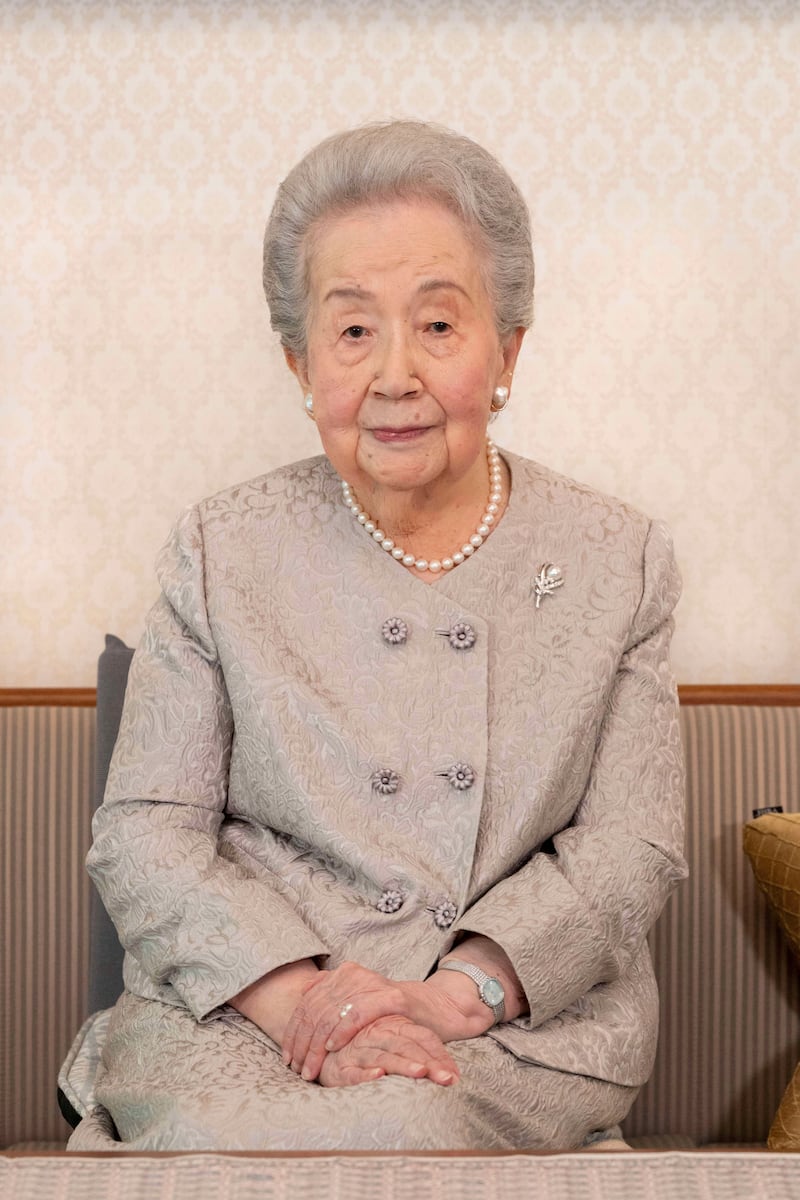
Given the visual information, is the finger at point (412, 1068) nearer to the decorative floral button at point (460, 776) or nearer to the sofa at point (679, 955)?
the decorative floral button at point (460, 776)

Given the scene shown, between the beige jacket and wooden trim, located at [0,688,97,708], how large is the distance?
1.90 ft

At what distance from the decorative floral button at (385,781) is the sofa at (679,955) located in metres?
0.67

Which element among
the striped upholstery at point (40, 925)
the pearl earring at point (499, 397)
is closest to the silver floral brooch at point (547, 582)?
the pearl earring at point (499, 397)

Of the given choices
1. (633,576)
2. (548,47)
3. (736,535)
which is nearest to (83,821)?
(633,576)

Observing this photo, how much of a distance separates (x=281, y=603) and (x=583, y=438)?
0.94 m

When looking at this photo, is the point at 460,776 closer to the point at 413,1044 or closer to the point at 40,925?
the point at 413,1044

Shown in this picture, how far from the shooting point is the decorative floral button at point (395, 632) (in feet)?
5.81

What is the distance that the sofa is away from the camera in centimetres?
221

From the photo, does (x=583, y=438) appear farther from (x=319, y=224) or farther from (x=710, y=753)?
(x=319, y=224)

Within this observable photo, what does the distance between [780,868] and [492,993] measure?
58 cm

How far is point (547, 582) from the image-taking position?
6.02 feet

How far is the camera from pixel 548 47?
2.49 metres

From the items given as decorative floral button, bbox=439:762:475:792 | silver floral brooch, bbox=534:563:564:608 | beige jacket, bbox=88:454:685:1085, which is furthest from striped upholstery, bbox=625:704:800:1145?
decorative floral button, bbox=439:762:475:792

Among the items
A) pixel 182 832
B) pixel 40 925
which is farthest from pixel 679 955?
pixel 40 925
